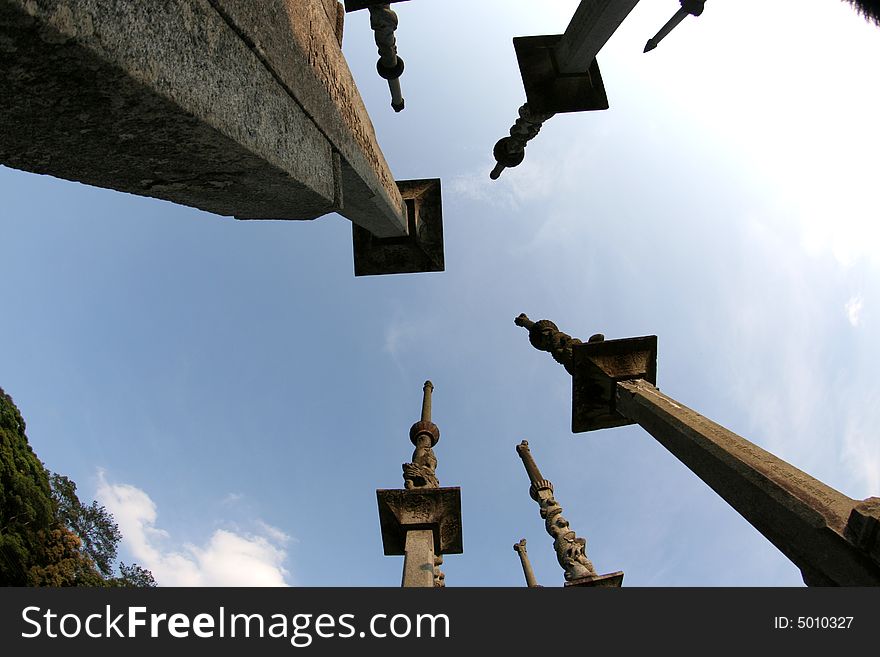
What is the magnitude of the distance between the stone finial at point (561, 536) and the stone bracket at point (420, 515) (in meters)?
1.90

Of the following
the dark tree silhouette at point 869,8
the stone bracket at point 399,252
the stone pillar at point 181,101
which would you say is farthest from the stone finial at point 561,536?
the dark tree silhouette at point 869,8

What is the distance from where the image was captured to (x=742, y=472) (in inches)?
127

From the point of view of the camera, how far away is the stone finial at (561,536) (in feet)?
20.7

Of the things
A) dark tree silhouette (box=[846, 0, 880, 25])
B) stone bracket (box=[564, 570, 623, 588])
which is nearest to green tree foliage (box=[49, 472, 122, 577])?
stone bracket (box=[564, 570, 623, 588])

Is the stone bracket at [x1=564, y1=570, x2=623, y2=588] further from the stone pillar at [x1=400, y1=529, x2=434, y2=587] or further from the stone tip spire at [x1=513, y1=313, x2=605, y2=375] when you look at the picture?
the stone tip spire at [x1=513, y1=313, x2=605, y2=375]

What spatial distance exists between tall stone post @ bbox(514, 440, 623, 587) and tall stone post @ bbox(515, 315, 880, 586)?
2.02m

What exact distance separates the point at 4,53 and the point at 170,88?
0.43 m

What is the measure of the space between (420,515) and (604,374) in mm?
2712

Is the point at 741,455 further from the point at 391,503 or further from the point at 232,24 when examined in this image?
the point at 232,24

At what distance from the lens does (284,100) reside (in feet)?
7.94

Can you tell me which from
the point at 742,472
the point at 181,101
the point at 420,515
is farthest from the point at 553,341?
the point at 181,101

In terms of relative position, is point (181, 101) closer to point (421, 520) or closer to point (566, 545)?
point (421, 520)
